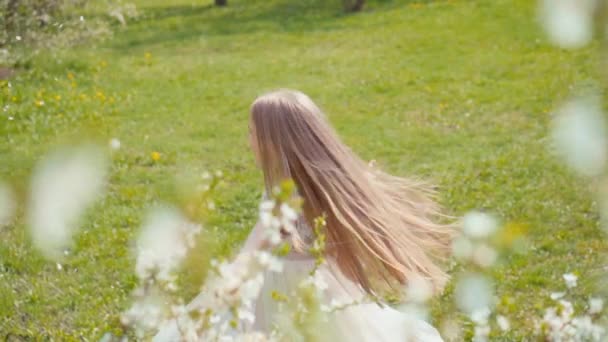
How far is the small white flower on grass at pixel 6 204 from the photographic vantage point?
17.2 feet

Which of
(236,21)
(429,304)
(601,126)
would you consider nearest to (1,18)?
(429,304)

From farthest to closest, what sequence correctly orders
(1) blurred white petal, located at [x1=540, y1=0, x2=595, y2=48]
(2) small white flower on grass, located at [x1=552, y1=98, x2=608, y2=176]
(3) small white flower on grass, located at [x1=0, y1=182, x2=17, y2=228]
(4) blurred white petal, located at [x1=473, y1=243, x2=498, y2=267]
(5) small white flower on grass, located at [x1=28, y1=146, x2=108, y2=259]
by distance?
(1) blurred white petal, located at [x1=540, y1=0, x2=595, y2=48] → (2) small white flower on grass, located at [x1=552, y1=98, x2=608, y2=176] → (3) small white flower on grass, located at [x1=0, y1=182, x2=17, y2=228] → (5) small white flower on grass, located at [x1=28, y1=146, x2=108, y2=259] → (4) blurred white petal, located at [x1=473, y1=243, x2=498, y2=267]

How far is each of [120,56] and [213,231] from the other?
6524mm

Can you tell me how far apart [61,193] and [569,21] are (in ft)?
21.8

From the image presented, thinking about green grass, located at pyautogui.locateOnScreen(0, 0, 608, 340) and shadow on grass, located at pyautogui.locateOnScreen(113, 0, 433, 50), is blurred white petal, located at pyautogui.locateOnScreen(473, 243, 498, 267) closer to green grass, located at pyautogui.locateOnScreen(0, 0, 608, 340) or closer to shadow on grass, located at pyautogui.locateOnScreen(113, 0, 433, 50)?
green grass, located at pyautogui.locateOnScreen(0, 0, 608, 340)

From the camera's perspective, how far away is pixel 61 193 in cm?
579

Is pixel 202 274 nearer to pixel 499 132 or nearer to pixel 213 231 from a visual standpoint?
pixel 213 231

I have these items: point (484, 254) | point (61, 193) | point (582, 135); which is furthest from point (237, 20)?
point (484, 254)

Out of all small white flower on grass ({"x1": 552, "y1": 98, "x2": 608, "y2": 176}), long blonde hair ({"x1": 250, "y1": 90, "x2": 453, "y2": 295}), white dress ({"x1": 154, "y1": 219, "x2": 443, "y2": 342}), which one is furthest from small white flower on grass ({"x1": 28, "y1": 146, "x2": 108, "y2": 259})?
small white flower on grass ({"x1": 552, "y1": 98, "x2": 608, "y2": 176})

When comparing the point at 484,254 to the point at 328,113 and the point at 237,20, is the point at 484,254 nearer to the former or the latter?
the point at 328,113

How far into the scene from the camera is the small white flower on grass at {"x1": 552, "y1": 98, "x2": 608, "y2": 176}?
20.3 feet

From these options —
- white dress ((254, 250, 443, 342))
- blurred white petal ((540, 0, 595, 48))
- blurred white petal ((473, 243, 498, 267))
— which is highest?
blurred white petal ((473, 243, 498, 267))

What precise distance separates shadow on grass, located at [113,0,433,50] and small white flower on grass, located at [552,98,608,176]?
539 centimetres

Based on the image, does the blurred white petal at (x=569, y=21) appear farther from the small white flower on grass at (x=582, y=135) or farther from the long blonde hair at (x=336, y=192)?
the long blonde hair at (x=336, y=192)
